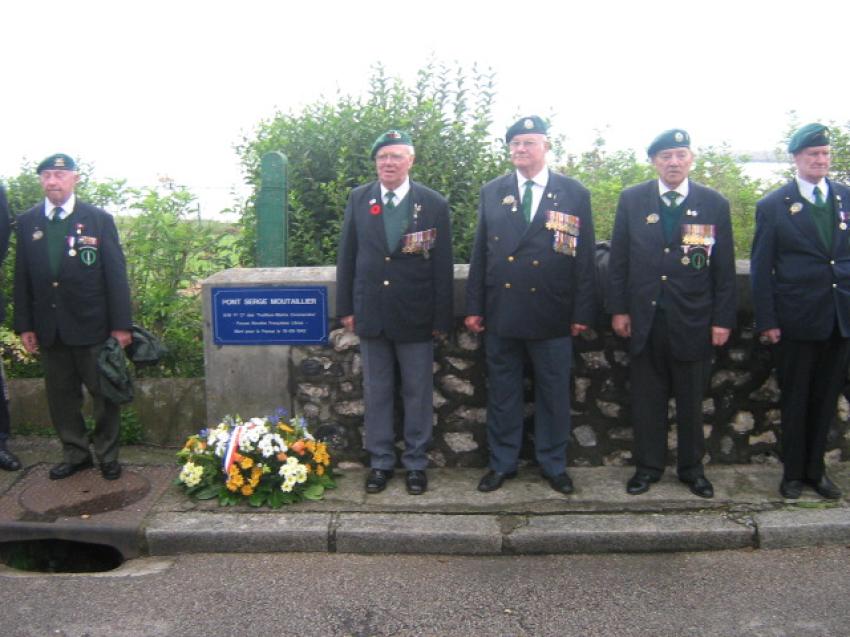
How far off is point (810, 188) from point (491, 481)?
2363mm

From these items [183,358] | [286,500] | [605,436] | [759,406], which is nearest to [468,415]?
[605,436]

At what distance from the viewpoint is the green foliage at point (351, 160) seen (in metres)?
6.03

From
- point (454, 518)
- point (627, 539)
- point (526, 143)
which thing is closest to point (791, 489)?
point (627, 539)

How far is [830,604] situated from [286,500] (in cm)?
273

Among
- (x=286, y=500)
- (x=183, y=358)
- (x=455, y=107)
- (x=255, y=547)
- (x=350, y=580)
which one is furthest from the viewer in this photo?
(x=455, y=107)

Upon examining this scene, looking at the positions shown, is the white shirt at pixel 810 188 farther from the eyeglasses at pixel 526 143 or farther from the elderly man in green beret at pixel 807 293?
the eyeglasses at pixel 526 143

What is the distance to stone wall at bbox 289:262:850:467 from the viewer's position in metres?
5.08

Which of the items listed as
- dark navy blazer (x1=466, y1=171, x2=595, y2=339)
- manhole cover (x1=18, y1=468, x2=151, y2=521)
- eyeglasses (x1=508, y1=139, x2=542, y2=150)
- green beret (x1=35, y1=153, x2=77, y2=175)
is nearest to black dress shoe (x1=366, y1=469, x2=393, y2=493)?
dark navy blazer (x1=466, y1=171, x2=595, y2=339)

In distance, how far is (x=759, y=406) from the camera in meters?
5.13

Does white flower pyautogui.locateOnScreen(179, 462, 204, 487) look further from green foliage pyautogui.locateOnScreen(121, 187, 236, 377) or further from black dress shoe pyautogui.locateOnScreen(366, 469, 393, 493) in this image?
green foliage pyautogui.locateOnScreen(121, 187, 236, 377)

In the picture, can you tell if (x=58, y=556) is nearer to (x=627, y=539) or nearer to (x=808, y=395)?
(x=627, y=539)

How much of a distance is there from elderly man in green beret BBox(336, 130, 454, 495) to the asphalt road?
2.74 ft

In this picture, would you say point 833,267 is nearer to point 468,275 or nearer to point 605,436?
point 605,436

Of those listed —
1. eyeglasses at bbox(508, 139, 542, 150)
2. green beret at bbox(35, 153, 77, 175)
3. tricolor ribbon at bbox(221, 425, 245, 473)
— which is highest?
eyeglasses at bbox(508, 139, 542, 150)
